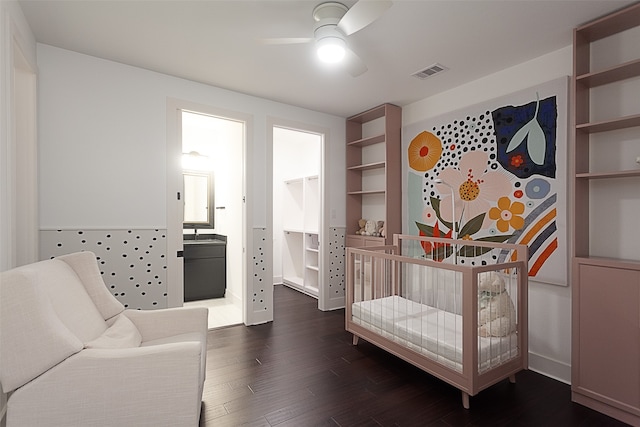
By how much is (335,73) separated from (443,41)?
94 centimetres

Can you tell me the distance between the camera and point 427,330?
224cm

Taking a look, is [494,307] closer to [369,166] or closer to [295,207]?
[369,166]

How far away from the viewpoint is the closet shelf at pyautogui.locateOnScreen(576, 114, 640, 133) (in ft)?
6.21

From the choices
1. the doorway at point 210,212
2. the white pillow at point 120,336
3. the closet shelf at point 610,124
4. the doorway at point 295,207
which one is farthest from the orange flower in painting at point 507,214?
the white pillow at point 120,336

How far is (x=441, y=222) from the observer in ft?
10.5

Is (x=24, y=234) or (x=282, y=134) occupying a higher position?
(x=282, y=134)

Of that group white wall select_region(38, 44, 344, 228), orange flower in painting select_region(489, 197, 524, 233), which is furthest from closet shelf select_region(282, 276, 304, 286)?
orange flower in painting select_region(489, 197, 524, 233)

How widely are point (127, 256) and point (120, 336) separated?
1.30 metres

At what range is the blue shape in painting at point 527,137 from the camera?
2.43 metres

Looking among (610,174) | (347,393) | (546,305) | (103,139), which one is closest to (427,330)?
(347,393)

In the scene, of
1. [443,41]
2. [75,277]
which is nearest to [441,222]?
[443,41]

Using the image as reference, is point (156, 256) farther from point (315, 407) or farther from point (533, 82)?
point (533, 82)

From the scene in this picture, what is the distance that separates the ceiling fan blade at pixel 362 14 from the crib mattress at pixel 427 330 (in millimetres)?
1910

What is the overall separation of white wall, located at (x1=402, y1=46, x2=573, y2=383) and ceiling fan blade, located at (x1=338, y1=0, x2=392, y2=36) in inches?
67.4
